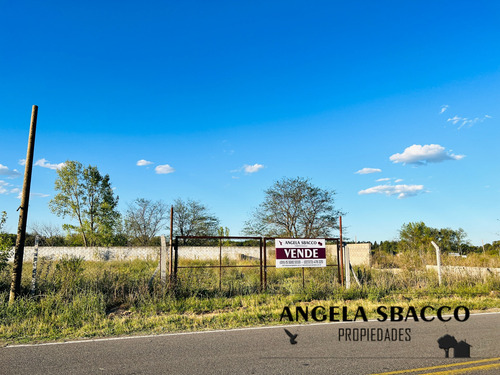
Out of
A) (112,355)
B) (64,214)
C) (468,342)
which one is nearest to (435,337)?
(468,342)

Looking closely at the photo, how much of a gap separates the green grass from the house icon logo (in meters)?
2.80

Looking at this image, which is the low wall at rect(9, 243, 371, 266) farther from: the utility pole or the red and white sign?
the utility pole

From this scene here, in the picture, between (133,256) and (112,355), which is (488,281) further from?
(133,256)

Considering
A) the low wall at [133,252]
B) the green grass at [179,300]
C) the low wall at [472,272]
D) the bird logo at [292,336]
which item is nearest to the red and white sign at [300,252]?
the green grass at [179,300]

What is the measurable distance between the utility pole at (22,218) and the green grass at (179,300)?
431 millimetres

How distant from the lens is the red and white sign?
13359 millimetres

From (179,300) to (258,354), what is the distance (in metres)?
5.51

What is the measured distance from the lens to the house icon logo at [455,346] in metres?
5.89

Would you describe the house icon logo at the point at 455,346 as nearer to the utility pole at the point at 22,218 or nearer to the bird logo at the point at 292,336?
the bird logo at the point at 292,336

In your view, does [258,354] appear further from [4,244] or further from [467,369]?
[4,244]

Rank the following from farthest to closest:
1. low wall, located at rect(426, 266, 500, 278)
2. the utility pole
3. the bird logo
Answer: low wall, located at rect(426, 266, 500, 278)
the utility pole
the bird logo

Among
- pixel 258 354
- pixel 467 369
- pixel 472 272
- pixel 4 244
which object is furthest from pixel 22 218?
pixel 472 272

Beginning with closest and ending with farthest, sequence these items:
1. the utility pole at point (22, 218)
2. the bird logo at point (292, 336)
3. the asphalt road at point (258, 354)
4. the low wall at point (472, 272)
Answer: the asphalt road at point (258, 354), the bird logo at point (292, 336), the utility pole at point (22, 218), the low wall at point (472, 272)

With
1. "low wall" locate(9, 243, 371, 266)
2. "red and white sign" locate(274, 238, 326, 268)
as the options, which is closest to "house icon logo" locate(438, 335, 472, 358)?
"red and white sign" locate(274, 238, 326, 268)
